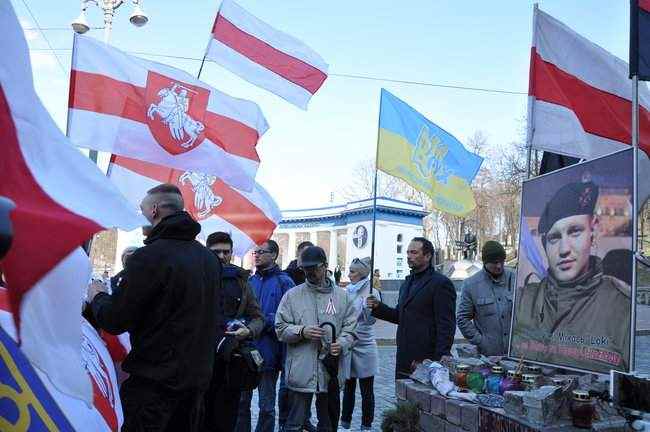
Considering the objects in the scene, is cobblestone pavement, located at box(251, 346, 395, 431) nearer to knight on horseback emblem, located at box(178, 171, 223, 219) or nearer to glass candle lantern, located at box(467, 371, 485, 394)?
knight on horseback emblem, located at box(178, 171, 223, 219)

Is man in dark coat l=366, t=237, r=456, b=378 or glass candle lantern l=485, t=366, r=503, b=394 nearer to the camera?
glass candle lantern l=485, t=366, r=503, b=394

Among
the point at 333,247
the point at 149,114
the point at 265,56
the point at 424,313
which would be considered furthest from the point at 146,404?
the point at 333,247

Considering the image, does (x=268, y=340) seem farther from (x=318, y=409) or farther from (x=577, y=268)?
(x=577, y=268)

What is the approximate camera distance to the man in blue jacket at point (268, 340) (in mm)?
5297

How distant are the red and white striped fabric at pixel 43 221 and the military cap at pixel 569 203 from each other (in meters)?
2.74

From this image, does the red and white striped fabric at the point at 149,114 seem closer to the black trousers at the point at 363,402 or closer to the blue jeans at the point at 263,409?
the blue jeans at the point at 263,409

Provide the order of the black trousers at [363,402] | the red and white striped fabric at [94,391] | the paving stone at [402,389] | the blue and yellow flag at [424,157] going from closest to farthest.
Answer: the red and white striped fabric at [94,391]
the paving stone at [402,389]
the black trousers at [363,402]
the blue and yellow flag at [424,157]

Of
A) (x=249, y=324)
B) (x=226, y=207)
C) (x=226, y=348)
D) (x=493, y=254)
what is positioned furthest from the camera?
(x=226, y=207)

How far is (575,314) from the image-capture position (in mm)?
3543

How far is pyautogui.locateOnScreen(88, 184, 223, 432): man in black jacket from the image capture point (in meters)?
2.91

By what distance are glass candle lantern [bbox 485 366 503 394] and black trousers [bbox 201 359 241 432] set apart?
1745 millimetres

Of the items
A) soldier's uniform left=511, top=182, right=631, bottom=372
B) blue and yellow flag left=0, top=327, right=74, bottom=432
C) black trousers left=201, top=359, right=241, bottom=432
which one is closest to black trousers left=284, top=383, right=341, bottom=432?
black trousers left=201, top=359, right=241, bottom=432

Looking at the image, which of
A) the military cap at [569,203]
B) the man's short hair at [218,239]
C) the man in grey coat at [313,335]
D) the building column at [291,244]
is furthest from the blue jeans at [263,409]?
the building column at [291,244]

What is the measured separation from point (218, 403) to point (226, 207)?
2.94 m
